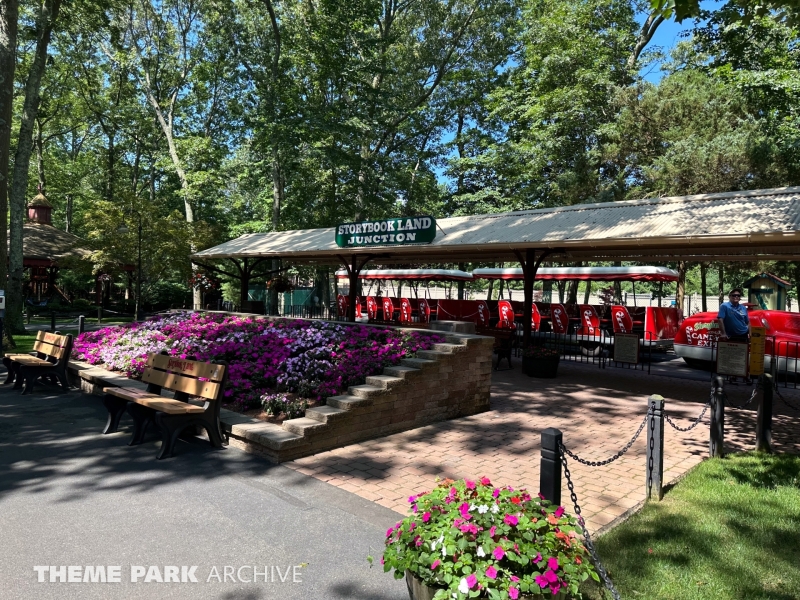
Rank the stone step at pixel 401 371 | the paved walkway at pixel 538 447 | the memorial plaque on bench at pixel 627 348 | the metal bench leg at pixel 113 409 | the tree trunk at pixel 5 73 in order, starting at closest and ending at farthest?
the paved walkway at pixel 538 447 < the metal bench leg at pixel 113 409 < the stone step at pixel 401 371 < the memorial plaque on bench at pixel 627 348 < the tree trunk at pixel 5 73

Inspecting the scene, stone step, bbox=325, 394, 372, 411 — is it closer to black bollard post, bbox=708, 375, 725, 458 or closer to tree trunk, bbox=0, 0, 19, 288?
black bollard post, bbox=708, 375, 725, 458

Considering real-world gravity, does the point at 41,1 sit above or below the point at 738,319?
above

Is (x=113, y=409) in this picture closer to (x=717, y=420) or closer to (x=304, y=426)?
(x=304, y=426)

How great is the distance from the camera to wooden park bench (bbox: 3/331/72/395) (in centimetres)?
886

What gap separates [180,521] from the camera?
415 centimetres

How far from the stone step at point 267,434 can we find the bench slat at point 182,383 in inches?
19.1

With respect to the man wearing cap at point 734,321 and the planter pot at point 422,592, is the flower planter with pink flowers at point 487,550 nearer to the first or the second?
the planter pot at point 422,592

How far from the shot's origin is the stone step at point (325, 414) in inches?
241

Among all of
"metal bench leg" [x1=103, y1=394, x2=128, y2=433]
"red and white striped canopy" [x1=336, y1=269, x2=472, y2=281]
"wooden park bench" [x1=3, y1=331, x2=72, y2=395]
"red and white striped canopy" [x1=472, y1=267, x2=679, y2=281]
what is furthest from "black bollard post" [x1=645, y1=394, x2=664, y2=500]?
"red and white striped canopy" [x1=336, y1=269, x2=472, y2=281]

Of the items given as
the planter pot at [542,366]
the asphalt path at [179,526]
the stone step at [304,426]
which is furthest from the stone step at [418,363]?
the planter pot at [542,366]

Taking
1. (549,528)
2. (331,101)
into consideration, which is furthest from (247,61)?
(549,528)

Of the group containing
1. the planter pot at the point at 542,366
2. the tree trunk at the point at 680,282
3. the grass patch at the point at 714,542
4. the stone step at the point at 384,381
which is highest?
the tree trunk at the point at 680,282

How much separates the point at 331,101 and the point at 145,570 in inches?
1090

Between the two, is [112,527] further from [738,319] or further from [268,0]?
[268,0]
